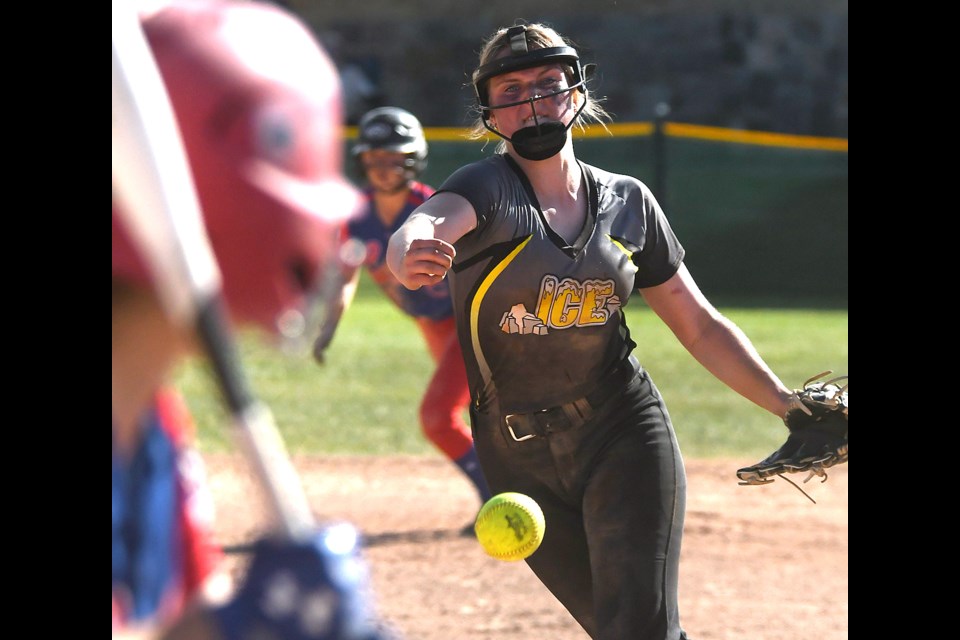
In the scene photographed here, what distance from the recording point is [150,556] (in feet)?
6.89

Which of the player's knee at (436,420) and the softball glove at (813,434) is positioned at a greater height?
the softball glove at (813,434)

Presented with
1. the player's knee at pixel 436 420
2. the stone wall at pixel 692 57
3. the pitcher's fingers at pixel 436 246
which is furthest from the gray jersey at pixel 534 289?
the stone wall at pixel 692 57

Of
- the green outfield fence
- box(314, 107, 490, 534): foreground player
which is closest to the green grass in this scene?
box(314, 107, 490, 534): foreground player

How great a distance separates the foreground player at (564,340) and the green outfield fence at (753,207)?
43.7 feet

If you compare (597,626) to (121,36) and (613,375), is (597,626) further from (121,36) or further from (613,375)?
(121,36)

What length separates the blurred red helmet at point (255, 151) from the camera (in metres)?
1.80

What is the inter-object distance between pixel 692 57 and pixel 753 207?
4910 millimetres

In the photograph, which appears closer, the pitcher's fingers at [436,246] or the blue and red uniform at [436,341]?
the pitcher's fingers at [436,246]

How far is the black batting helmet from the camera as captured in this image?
795cm

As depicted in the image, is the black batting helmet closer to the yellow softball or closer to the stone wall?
the yellow softball

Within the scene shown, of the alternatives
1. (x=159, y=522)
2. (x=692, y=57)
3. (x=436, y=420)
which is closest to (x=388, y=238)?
(x=436, y=420)

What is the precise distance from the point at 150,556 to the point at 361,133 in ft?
20.4

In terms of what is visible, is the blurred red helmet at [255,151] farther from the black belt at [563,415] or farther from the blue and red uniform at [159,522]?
the black belt at [563,415]

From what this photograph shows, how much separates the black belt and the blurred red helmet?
2.32 m
